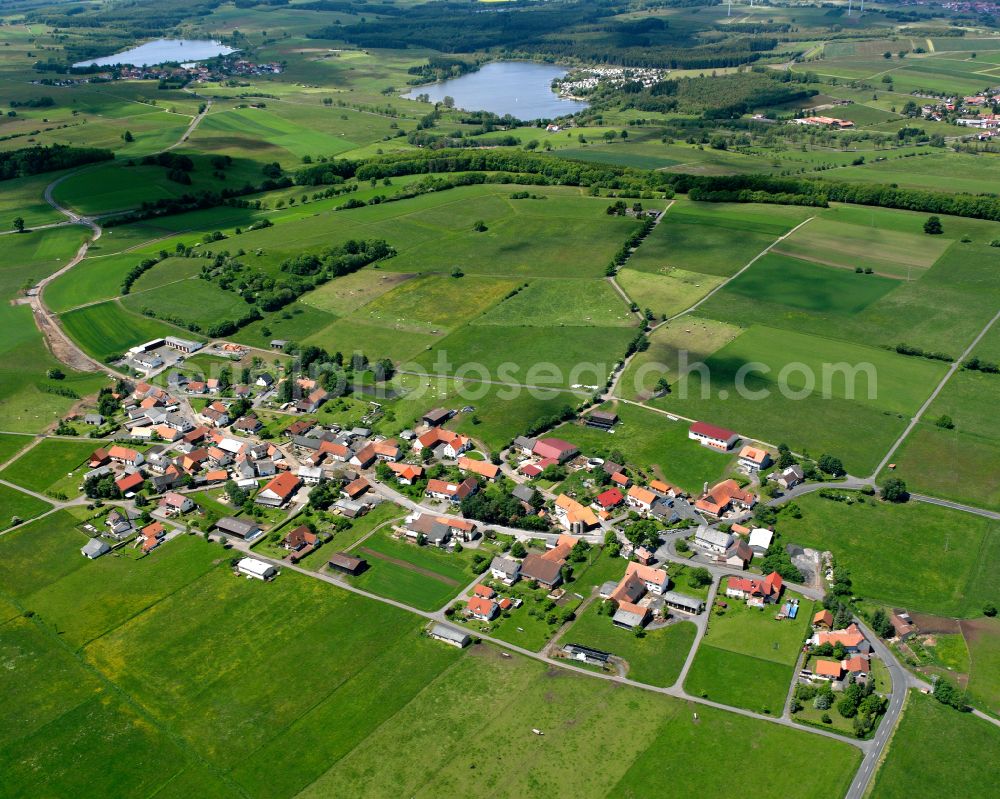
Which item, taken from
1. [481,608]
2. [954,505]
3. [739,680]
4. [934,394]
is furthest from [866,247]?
[481,608]

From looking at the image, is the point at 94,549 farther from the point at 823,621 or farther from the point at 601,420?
the point at 823,621

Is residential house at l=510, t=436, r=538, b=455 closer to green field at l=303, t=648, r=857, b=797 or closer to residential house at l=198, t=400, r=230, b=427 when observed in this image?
green field at l=303, t=648, r=857, b=797

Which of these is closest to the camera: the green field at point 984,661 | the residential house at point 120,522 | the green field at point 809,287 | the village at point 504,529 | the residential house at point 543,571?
the green field at point 984,661

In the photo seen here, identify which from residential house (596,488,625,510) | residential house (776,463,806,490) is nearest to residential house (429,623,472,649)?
residential house (596,488,625,510)

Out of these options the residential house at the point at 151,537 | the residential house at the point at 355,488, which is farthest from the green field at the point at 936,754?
the residential house at the point at 151,537

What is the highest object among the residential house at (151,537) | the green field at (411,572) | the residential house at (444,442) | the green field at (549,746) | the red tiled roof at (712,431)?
the red tiled roof at (712,431)

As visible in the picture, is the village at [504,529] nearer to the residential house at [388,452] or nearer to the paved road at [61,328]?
the residential house at [388,452]
